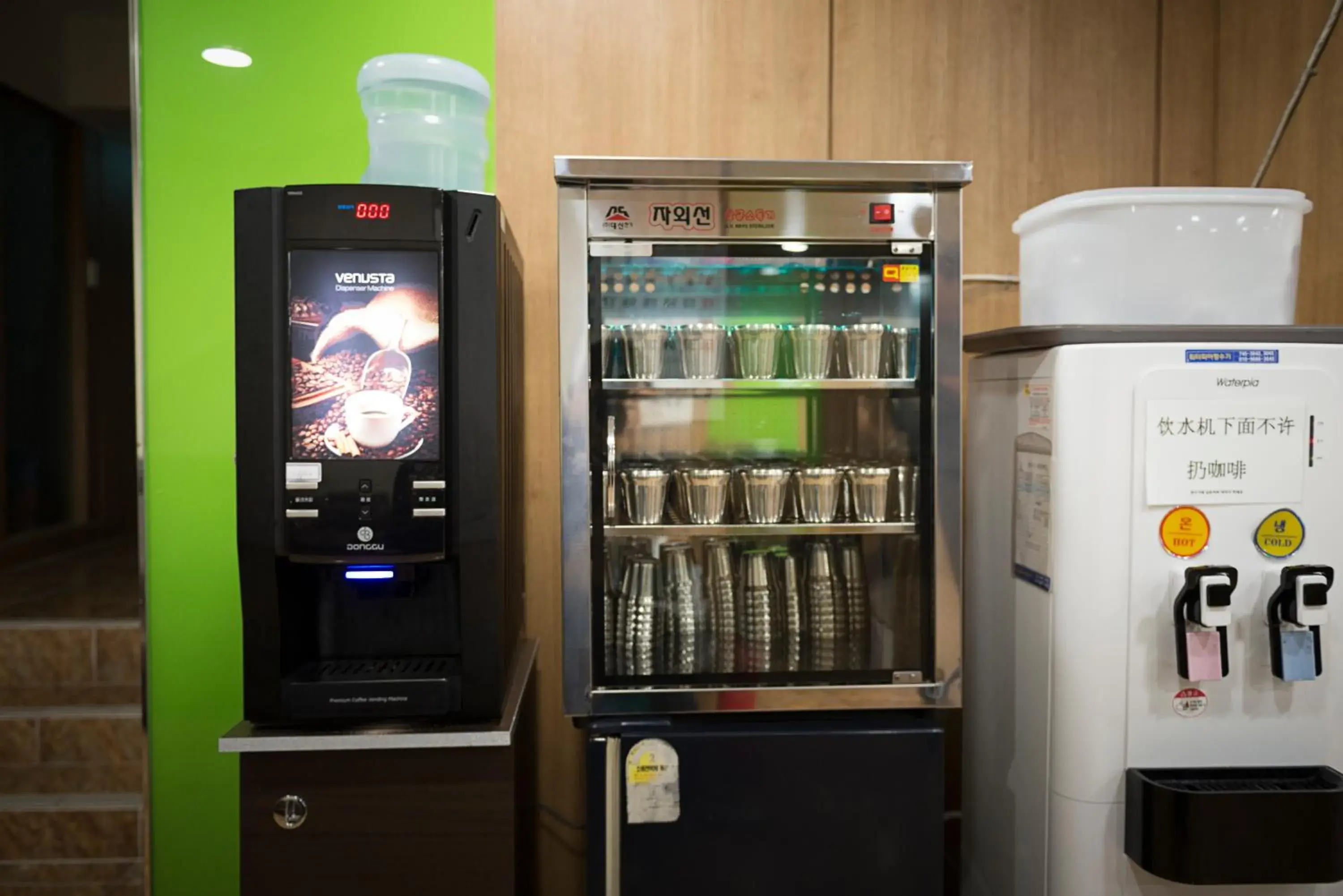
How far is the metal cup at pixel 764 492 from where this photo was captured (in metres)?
1.97

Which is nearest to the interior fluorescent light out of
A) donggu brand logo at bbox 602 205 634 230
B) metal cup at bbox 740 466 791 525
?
donggu brand logo at bbox 602 205 634 230

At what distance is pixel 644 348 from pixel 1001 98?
1.49 m

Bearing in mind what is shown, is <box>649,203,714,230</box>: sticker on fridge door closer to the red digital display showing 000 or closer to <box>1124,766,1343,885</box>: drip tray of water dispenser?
the red digital display showing 000

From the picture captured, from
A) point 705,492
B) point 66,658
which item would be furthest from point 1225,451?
point 66,658

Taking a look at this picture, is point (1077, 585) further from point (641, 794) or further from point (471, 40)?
point (471, 40)

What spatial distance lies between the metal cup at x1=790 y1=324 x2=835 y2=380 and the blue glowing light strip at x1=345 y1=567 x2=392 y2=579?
1006 mm

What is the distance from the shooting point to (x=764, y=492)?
1.98 meters

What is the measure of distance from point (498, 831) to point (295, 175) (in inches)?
71.0

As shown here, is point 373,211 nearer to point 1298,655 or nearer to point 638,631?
point 638,631

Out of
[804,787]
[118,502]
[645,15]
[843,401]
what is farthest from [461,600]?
[118,502]

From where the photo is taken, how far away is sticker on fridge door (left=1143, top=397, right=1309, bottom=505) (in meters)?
1.77

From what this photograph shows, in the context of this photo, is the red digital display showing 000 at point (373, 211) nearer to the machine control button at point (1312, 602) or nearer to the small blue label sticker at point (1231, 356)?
the small blue label sticker at point (1231, 356)

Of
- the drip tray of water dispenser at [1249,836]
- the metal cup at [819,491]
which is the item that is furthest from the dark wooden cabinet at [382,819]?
the drip tray of water dispenser at [1249,836]

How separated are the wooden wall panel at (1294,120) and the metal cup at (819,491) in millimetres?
1439
